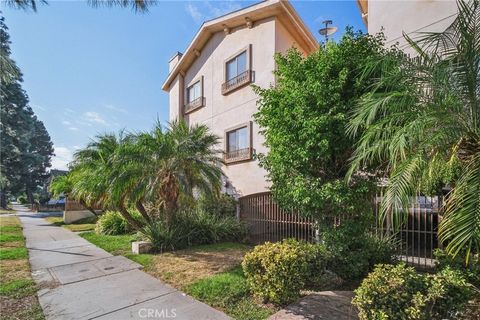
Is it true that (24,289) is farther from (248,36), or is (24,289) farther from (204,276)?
(248,36)

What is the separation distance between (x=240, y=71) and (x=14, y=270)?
37.1ft

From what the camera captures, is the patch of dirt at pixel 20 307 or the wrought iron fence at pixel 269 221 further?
the wrought iron fence at pixel 269 221

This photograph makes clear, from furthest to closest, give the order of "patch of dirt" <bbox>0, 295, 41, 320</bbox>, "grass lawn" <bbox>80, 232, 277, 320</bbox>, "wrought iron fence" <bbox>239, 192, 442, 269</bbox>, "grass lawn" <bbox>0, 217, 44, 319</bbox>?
"wrought iron fence" <bbox>239, 192, 442, 269</bbox>, "grass lawn" <bbox>80, 232, 277, 320</bbox>, "grass lawn" <bbox>0, 217, 44, 319</bbox>, "patch of dirt" <bbox>0, 295, 41, 320</bbox>

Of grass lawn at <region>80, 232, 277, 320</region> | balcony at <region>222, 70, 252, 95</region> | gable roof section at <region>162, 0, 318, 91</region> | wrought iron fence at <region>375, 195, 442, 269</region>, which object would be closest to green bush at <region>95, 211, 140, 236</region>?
grass lawn at <region>80, 232, 277, 320</region>

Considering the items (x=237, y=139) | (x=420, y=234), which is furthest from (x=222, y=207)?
(x=420, y=234)

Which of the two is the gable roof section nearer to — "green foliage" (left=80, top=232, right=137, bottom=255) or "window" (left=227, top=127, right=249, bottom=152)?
"window" (left=227, top=127, right=249, bottom=152)

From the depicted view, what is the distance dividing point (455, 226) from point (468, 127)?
5.34ft

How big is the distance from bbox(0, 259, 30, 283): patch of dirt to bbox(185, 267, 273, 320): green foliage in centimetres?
428

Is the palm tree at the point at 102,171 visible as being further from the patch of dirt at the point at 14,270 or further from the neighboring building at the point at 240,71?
the neighboring building at the point at 240,71

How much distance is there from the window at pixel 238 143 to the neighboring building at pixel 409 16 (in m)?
6.41

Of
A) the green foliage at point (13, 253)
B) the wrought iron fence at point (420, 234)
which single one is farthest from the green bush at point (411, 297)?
the green foliage at point (13, 253)

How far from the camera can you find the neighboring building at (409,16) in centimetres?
872

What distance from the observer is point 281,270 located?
4.69 m

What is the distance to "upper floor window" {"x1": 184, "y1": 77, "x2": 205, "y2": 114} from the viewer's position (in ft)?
52.5
